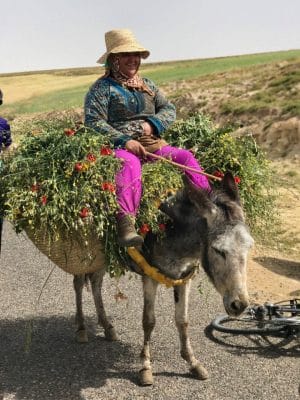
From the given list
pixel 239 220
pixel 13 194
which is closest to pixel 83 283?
pixel 13 194

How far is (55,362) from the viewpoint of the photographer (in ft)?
19.2

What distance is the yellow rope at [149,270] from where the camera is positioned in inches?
199

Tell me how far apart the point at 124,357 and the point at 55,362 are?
0.77 metres

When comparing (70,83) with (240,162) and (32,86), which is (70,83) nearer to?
(32,86)

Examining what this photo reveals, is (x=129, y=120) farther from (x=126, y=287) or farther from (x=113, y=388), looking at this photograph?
(x=126, y=287)

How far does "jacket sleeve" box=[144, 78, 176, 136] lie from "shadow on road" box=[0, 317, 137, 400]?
94.2 inches

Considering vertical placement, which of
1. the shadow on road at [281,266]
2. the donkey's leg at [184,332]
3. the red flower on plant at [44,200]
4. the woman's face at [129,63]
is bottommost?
the shadow on road at [281,266]

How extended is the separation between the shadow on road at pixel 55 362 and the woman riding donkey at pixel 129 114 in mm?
1912

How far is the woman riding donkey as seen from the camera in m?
4.89

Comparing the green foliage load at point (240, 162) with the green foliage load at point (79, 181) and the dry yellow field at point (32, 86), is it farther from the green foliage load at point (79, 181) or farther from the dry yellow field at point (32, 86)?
the dry yellow field at point (32, 86)

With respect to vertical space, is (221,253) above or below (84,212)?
below

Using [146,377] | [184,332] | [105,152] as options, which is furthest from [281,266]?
[105,152]

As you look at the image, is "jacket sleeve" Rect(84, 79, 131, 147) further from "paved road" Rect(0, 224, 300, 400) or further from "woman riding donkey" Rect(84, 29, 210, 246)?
"paved road" Rect(0, 224, 300, 400)

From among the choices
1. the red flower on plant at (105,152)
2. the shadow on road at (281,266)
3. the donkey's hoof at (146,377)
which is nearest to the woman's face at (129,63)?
the red flower on plant at (105,152)
